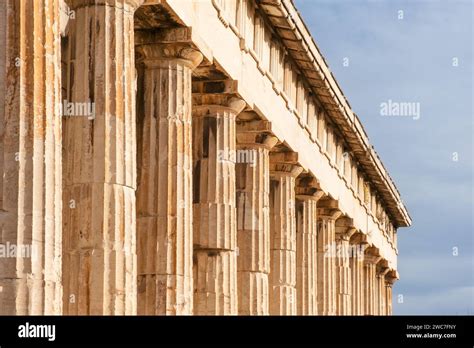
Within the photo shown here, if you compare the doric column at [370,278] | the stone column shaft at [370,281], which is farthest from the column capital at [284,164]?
the stone column shaft at [370,281]

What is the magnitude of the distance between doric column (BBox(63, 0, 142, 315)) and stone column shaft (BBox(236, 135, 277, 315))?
14723 mm

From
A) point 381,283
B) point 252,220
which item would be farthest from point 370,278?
point 252,220

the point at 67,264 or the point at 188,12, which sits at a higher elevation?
the point at 188,12

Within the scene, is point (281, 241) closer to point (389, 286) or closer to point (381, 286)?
point (381, 286)

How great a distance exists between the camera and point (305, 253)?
54406mm

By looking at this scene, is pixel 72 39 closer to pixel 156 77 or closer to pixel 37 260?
pixel 156 77

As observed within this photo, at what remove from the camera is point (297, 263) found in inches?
2151

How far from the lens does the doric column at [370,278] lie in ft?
256

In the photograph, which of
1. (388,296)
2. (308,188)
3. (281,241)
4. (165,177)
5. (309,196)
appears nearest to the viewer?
(165,177)

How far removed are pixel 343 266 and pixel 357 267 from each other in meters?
6.88

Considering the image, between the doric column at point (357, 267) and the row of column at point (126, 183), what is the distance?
21939mm
